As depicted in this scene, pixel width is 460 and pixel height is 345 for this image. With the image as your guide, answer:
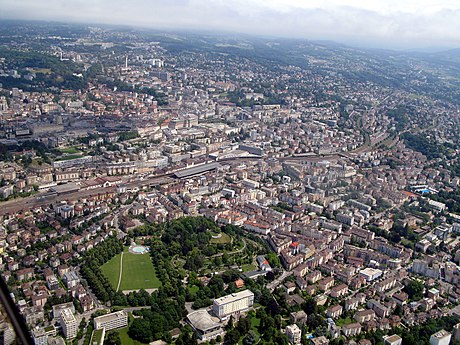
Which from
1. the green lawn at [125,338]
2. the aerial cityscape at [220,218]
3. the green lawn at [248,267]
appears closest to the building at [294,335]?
the aerial cityscape at [220,218]

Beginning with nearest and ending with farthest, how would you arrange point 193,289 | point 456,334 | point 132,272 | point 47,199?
point 456,334
point 193,289
point 132,272
point 47,199

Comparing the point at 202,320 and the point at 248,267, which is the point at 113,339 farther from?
the point at 248,267

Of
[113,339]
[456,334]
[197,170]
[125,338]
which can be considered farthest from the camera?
[197,170]

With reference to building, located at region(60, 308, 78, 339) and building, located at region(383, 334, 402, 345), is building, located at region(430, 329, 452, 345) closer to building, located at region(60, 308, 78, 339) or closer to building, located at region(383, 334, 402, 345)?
building, located at region(383, 334, 402, 345)

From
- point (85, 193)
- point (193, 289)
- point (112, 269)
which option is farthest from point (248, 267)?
point (85, 193)

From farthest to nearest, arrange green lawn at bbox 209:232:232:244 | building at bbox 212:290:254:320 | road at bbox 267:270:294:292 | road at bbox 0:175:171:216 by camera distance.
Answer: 1. road at bbox 0:175:171:216
2. green lawn at bbox 209:232:232:244
3. road at bbox 267:270:294:292
4. building at bbox 212:290:254:320

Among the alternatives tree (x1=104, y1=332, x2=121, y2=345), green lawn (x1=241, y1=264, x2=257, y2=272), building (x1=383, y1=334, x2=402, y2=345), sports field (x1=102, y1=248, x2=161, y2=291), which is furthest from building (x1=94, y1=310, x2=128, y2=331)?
building (x1=383, y1=334, x2=402, y2=345)

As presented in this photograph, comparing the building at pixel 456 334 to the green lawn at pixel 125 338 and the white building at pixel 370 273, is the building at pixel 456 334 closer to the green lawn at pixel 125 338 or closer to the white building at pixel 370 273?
the white building at pixel 370 273

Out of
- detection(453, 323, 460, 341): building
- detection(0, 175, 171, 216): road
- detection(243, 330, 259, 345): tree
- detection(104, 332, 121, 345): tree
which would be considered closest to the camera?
detection(104, 332, 121, 345): tree
